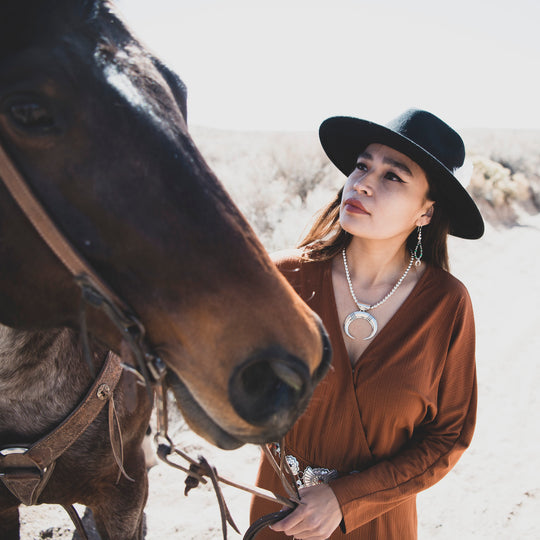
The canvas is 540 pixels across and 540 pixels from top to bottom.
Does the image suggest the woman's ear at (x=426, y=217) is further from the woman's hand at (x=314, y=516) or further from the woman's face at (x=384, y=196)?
the woman's hand at (x=314, y=516)

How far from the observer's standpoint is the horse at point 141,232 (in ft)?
3.55

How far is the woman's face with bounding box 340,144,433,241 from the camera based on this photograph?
2.06 metres

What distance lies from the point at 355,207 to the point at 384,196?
14 cm

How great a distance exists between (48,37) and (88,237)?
496 millimetres

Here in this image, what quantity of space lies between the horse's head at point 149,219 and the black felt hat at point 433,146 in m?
1.15

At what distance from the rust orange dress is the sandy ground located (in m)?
1.86

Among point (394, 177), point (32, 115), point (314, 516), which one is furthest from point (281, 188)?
point (32, 115)

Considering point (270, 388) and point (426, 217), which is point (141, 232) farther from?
point (426, 217)

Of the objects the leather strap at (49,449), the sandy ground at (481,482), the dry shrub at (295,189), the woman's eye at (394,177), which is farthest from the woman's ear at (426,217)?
the dry shrub at (295,189)

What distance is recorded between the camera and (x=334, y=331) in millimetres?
2049

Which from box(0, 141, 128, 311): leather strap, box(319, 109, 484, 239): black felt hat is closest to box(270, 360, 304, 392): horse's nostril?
box(0, 141, 128, 311): leather strap

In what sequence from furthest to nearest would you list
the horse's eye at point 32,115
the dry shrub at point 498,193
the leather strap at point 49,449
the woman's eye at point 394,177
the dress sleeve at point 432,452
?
the dry shrub at point 498,193 < the woman's eye at point 394,177 < the dress sleeve at point 432,452 < the leather strap at point 49,449 < the horse's eye at point 32,115

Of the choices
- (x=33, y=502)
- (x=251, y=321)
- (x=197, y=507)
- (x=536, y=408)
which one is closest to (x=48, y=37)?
(x=251, y=321)

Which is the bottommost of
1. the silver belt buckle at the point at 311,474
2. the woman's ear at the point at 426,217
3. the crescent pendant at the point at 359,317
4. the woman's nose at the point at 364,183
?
the silver belt buckle at the point at 311,474
